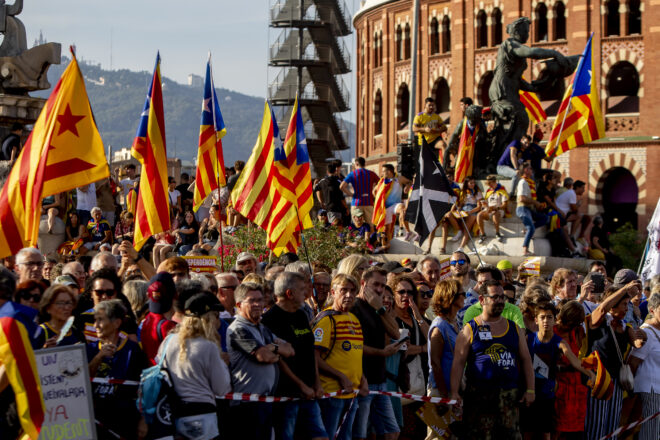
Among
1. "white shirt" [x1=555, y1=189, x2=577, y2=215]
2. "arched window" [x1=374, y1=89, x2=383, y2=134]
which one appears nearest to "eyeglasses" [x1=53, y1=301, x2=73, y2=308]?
"white shirt" [x1=555, y1=189, x2=577, y2=215]

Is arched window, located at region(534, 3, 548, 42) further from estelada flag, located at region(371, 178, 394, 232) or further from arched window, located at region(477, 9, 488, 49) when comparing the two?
estelada flag, located at region(371, 178, 394, 232)

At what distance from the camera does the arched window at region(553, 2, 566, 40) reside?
48.8 metres

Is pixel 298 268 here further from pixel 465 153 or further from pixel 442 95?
pixel 442 95

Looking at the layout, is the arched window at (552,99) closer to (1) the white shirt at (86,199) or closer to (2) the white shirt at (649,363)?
→ (1) the white shirt at (86,199)

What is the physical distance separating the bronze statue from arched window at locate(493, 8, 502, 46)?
2951 centimetres

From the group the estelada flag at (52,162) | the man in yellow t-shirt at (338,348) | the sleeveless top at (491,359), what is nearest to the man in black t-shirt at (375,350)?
the man in yellow t-shirt at (338,348)

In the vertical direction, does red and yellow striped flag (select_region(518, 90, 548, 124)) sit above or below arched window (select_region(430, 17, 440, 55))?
below

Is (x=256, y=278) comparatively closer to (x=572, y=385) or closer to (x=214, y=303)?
(x=214, y=303)

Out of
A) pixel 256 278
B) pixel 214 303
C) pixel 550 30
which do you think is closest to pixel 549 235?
pixel 256 278

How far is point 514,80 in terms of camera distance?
21656 millimetres

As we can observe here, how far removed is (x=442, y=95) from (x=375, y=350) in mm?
45671

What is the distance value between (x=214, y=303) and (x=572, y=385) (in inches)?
171

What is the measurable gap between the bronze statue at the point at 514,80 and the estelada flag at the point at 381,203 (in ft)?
9.25

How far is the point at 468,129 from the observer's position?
2091 centimetres
